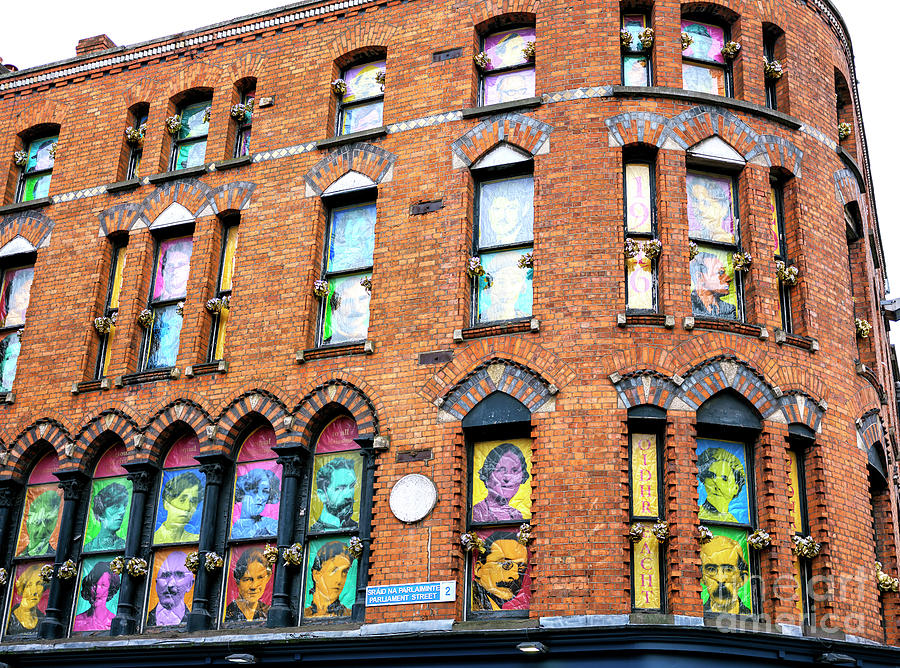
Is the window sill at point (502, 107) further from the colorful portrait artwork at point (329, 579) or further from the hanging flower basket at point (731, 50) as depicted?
the colorful portrait artwork at point (329, 579)

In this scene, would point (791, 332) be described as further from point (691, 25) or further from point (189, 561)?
point (189, 561)

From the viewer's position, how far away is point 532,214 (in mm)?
14891

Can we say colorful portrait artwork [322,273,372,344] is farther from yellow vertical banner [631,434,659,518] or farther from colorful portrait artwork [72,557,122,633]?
colorful portrait artwork [72,557,122,633]

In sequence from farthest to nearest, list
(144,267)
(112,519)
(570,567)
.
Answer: (144,267) < (112,519) < (570,567)

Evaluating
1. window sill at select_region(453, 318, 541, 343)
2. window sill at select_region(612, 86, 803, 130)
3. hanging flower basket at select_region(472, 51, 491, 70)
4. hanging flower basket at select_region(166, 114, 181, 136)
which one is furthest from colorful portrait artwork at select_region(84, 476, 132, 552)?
window sill at select_region(612, 86, 803, 130)

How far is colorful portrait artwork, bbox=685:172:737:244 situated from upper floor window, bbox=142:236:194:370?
735cm

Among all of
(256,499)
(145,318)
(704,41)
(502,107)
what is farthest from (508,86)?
(256,499)

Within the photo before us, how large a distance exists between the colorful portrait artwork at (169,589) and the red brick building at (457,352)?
0.13ft

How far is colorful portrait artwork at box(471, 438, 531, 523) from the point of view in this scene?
1343cm

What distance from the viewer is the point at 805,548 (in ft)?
43.2

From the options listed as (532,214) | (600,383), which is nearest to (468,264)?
(532,214)

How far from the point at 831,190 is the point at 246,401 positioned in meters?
Answer: 8.76

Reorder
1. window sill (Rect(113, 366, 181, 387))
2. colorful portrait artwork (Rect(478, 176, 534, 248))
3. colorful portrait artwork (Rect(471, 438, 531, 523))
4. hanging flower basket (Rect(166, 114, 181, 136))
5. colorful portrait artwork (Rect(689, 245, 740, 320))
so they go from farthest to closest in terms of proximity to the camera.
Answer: hanging flower basket (Rect(166, 114, 181, 136)) < window sill (Rect(113, 366, 181, 387)) < colorful portrait artwork (Rect(478, 176, 534, 248)) < colorful portrait artwork (Rect(689, 245, 740, 320)) < colorful portrait artwork (Rect(471, 438, 531, 523))

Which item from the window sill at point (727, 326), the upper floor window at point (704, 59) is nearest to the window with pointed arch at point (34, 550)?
the window sill at point (727, 326)
